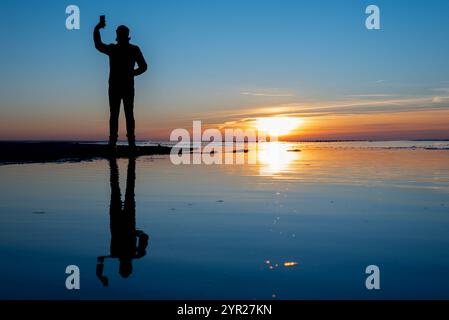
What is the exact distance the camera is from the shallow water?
4258 millimetres

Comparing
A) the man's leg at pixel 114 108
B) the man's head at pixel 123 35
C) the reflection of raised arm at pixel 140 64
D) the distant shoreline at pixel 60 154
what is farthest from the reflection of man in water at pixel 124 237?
the distant shoreline at pixel 60 154

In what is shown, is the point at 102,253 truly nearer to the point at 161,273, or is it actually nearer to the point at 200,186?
the point at 161,273

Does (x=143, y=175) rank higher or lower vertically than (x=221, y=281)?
higher

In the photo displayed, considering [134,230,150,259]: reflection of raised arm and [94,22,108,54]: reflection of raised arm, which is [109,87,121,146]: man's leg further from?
[134,230,150,259]: reflection of raised arm

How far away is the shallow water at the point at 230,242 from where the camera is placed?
14.0ft

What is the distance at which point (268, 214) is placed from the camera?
7926mm

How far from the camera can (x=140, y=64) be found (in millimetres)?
13266

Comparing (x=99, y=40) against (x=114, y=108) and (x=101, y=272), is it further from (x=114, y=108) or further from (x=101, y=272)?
(x=101, y=272)

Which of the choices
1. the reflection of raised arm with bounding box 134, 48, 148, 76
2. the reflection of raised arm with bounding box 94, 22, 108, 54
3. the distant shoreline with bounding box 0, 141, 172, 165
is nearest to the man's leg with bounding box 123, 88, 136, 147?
the reflection of raised arm with bounding box 134, 48, 148, 76

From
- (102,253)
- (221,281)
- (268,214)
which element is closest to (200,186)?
(268,214)

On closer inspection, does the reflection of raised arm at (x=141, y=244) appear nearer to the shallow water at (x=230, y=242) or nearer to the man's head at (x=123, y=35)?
the shallow water at (x=230, y=242)

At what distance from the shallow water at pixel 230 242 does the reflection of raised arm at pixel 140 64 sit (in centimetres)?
359
